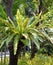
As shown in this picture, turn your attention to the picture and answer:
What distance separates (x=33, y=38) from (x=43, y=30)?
0.51 m

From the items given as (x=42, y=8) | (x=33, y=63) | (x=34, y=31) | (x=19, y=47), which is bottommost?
(x=33, y=63)

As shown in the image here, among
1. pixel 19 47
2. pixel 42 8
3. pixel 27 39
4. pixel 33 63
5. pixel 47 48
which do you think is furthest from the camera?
pixel 47 48

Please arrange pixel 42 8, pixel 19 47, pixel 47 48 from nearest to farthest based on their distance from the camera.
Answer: pixel 19 47 → pixel 42 8 → pixel 47 48

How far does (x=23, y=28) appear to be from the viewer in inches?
241

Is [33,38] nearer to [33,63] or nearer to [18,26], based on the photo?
[18,26]

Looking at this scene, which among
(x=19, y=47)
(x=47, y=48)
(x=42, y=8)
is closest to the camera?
(x=19, y=47)

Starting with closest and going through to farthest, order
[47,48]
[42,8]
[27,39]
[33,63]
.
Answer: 1. [27,39]
2. [33,63]
3. [42,8]
4. [47,48]

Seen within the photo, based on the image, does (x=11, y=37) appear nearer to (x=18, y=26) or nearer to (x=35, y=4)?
(x=18, y=26)

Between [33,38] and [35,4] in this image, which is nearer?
[33,38]

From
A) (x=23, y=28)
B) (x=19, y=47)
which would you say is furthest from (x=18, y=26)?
(x=19, y=47)

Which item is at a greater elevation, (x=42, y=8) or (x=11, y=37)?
(x=42, y=8)

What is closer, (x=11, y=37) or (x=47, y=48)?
(x=11, y=37)

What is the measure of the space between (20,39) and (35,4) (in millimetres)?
4609

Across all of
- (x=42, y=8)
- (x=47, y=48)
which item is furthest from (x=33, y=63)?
(x=47, y=48)
